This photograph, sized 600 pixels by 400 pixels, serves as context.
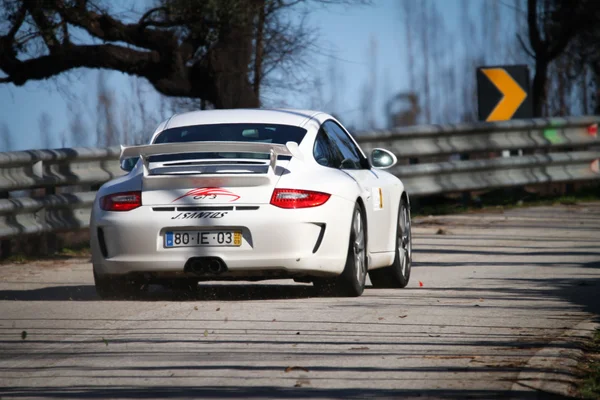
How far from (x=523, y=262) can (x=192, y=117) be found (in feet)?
11.6

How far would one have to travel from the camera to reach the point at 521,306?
7887 millimetres

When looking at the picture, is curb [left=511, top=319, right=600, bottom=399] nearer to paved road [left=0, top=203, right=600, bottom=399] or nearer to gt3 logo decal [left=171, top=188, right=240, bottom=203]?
paved road [left=0, top=203, right=600, bottom=399]

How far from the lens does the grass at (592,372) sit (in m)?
4.95

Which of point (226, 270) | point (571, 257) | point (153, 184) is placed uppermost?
point (153, 184)

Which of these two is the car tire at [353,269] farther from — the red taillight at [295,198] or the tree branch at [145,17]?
the tree branch at [145,17]

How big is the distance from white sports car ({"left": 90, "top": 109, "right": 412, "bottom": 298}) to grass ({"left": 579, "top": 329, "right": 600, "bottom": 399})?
2.05 metres

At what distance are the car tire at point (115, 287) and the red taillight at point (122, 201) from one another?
0.48m

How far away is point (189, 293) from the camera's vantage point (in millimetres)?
8938

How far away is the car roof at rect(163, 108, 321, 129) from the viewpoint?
8867mm

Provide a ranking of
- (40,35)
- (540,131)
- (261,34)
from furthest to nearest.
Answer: (540,131) < (261,34) < (40,35)

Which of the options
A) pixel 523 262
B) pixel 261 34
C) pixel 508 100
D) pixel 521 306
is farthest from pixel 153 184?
pixel 508 100

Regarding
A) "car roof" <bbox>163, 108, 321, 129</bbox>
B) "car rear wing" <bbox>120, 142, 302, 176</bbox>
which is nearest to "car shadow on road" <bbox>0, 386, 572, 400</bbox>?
"car rear wing" <bbox>120, 142, 302, 176</bbox>

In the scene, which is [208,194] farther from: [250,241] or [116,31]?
[116,31]

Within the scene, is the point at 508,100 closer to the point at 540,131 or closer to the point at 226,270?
the point at 540,131
